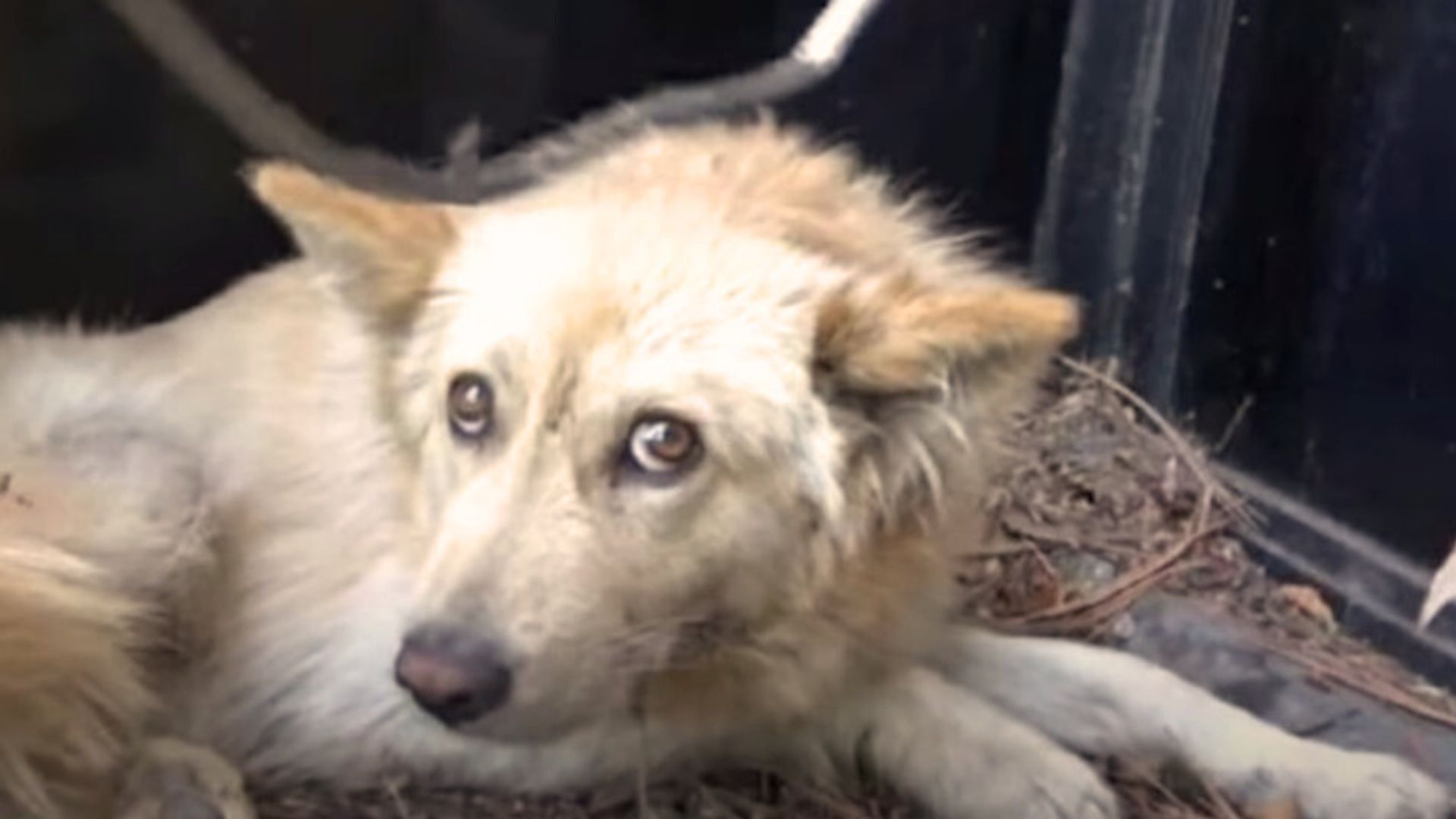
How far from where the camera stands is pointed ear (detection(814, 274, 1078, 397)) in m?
3.26

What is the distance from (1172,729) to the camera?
12.8 ft

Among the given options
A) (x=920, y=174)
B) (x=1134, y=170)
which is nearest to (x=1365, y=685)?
(x=1134, y=170)

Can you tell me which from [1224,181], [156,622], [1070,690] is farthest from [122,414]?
[1224,181]

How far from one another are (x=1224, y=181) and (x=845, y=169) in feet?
3.30

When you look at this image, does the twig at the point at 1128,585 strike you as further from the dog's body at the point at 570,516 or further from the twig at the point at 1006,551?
the dog's body at the point at 570,516

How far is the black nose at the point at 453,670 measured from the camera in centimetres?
314

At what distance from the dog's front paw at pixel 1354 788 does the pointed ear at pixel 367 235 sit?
1.37 meters

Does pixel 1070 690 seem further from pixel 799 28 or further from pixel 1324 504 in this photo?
pixel 799 28

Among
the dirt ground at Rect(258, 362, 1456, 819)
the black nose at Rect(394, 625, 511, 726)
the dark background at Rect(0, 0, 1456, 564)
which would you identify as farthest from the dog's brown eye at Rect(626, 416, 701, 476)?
the dark background at Rect(0, 0, 1456, 564)

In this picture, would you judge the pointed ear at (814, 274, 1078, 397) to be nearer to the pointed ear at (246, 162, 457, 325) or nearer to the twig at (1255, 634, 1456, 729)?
the pointed ear at (246, 162, 457, 325)

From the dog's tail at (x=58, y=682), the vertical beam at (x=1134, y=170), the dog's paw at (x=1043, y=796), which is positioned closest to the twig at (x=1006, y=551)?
the vertical beam at (x=1134, y=170)

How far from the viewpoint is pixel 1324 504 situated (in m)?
4.61

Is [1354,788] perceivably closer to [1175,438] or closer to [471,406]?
[1175,438]

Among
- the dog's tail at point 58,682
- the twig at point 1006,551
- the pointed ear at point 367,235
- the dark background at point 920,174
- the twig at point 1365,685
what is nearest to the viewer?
the dog's tail at point 58,682
